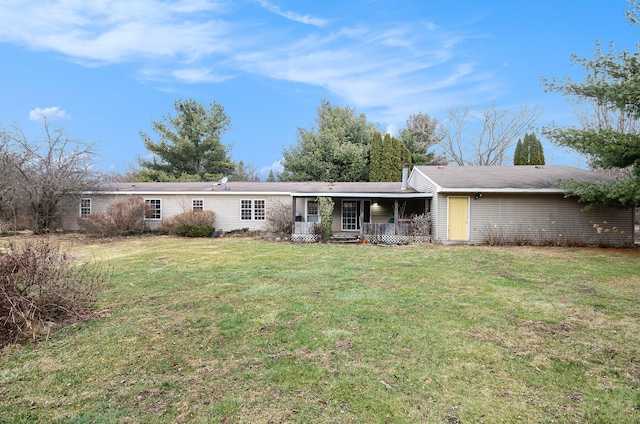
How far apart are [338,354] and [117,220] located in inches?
613

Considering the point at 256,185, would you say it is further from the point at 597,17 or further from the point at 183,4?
the point at 597,17

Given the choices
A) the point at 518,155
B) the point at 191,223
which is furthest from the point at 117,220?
the point at 518,155

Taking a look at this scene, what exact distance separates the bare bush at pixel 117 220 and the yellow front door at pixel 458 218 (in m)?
14.7

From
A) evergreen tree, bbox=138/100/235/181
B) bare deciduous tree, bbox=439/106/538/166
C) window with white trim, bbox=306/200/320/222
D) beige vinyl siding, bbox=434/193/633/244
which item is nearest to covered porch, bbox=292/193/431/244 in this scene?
window with white trim, bbox=306/200/320/222

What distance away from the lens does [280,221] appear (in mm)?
15555

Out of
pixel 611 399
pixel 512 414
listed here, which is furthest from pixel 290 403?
pixel 611 399

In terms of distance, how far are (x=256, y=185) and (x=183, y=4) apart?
396 inches

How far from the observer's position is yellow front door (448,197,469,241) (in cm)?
1361

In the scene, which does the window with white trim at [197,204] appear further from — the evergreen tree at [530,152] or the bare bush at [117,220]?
the evergreen tree at [530,152]

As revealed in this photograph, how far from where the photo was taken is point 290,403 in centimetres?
273

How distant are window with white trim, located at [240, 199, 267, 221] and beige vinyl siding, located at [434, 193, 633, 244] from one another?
9.24 m

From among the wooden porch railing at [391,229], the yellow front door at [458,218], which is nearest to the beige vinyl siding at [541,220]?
the yellow front door at [458,218]

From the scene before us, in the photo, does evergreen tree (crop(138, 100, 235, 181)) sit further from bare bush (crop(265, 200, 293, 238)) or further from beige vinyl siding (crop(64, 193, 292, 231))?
bare bush (crop(265, 200, 293, 238))

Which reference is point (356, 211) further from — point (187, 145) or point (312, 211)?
point (187, 145)
